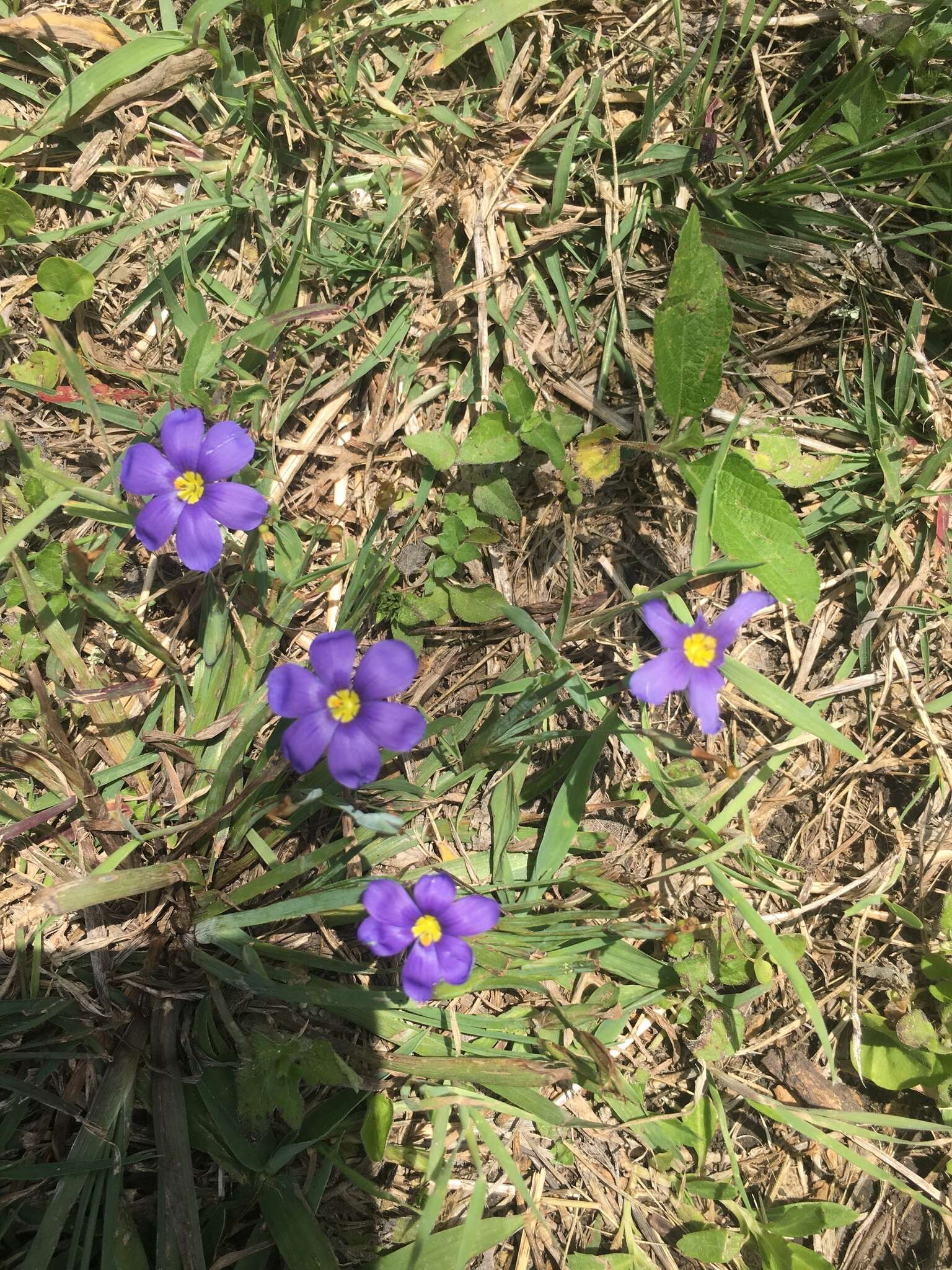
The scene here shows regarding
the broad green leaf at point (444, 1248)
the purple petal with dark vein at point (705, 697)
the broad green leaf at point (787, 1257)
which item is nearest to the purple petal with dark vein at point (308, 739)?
the purple petal with dark vein at point (705, 697)

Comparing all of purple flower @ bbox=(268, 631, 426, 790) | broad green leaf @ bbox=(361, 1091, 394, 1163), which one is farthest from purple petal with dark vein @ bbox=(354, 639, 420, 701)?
broad green leaf @ bbox=(361, 1091, 394, 1163)

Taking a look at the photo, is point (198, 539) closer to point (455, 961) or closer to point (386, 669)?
point (386, 669)

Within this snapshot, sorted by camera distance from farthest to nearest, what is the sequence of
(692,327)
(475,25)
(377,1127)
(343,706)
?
(475,25) → (692,327) → (377,1127) → (343,706)

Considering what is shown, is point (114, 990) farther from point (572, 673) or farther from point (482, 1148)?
point (572, 673)

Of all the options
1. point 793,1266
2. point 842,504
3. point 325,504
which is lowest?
point 793,1266

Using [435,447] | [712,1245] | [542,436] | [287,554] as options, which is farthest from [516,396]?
[712,1245]

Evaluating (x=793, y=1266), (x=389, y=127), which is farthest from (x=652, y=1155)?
(x=389, y=127)
